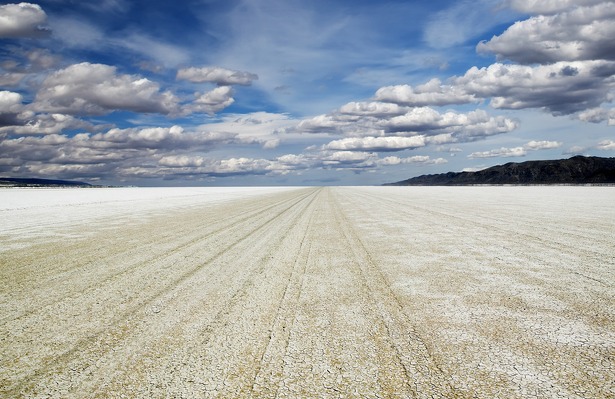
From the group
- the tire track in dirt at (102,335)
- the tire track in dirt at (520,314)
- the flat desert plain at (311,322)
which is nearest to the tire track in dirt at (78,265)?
the flat desert plain at (311,322)

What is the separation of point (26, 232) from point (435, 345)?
16.7m

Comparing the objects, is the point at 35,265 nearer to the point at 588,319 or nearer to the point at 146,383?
the point at 146,383

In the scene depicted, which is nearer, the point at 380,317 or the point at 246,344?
the point at 246,344

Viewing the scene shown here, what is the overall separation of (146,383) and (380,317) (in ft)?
9.89

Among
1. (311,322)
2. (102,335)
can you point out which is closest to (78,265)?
(102,335)

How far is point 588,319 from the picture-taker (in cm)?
527

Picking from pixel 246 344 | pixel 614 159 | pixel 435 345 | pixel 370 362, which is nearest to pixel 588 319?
pixel 435 345

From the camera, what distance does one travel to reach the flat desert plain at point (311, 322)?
366cm

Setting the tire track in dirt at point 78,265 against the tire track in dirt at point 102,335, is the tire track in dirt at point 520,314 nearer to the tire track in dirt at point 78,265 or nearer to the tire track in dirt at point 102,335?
the tire track in dirt at point 102,335

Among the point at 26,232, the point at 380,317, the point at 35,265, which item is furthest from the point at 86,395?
the point at 26,232

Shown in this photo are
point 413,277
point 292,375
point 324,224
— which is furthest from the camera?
point 324,224

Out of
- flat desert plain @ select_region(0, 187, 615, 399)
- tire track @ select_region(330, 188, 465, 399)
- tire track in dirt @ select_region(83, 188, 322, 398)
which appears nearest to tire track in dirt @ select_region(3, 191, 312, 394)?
flat desert plain @ select_region(0, 187, 615, 399)

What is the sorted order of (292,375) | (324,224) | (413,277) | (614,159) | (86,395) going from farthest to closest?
(614,159)
(324,224)
(413,277)
(292,375)
(86,395)

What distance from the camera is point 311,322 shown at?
523 cm
